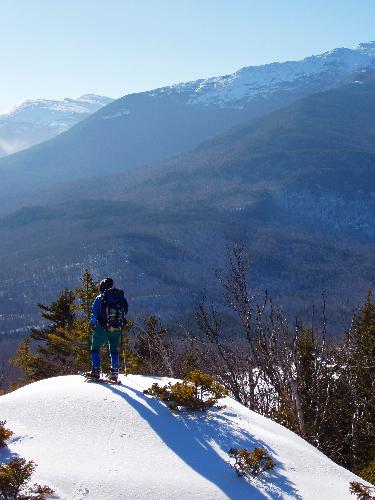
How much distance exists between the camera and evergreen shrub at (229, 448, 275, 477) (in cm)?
630

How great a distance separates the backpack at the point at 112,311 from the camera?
9.70 meters

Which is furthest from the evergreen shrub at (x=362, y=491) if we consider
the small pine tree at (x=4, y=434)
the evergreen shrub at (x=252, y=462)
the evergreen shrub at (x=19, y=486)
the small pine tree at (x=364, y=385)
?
the small pine tree at (x=364, y=385)

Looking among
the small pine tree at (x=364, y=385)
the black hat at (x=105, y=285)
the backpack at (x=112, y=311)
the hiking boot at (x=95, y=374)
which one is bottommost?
the small pine tree at (x=364, y=385)

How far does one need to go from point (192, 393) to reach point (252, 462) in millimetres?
1738

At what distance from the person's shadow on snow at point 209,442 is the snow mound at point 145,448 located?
0.01 metres

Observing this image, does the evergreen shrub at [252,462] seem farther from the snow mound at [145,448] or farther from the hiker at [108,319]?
the hiker at [108,319]

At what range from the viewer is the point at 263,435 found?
739 cm

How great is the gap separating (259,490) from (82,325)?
11.4 m

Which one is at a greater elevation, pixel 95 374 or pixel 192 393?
pixel 95 374

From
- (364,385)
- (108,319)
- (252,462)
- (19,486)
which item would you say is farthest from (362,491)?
(364,385)

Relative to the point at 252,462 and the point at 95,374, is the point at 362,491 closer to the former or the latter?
the point at 252,462

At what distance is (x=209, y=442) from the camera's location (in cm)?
696

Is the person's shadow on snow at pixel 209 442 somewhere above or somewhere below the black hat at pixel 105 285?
below

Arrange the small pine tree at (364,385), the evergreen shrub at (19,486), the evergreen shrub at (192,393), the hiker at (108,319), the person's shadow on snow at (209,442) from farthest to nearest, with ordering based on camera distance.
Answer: the small pine tree at (364,385), the hiker at (108,319), the evergreen shrub at (192,393), the person's shadow on snow at (209,442), the evergreen shrub at (19,486)
